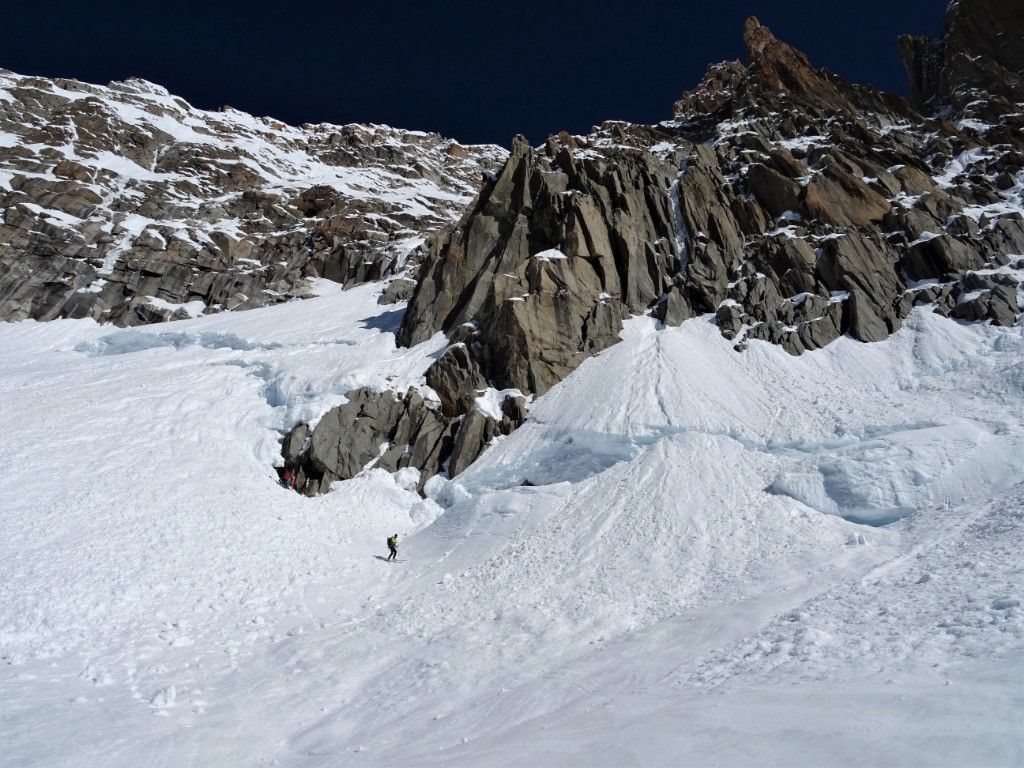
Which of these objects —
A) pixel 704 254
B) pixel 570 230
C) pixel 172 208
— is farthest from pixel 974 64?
pixel 172 208

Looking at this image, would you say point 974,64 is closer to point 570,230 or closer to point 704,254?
point 704,254

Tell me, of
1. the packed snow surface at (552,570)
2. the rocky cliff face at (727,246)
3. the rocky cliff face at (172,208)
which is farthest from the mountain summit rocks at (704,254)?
the rocky cliff face at (172,208)

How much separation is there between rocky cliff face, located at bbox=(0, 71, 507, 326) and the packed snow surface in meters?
28.7

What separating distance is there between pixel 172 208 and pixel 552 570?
79.5 m

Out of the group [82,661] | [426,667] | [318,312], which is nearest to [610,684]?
[426,667]

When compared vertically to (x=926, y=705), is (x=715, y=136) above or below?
above

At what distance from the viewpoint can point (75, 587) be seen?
50.9ft

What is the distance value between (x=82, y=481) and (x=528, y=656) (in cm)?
1828

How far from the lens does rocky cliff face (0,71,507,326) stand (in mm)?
59719

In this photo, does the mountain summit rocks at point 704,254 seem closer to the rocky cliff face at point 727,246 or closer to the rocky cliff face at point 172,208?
the rocky cliff face at point 727,246

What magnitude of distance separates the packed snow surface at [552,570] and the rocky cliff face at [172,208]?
28.7 metres

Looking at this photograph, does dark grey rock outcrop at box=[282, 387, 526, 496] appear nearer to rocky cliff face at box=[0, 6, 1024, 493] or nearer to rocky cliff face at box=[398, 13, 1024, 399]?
rocky cliff face at box=[0, 6, 1024, 493]

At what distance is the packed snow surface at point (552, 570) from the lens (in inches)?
360

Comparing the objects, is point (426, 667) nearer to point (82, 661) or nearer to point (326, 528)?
point (82, 661)
